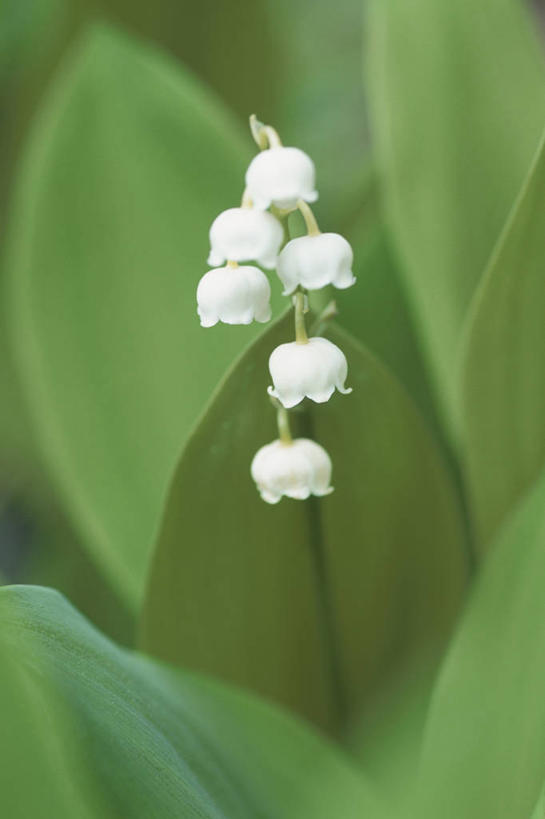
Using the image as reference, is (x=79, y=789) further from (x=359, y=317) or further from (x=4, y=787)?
(x=359, y=317)

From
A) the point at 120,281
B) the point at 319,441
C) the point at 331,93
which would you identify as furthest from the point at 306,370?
the point at 331,93

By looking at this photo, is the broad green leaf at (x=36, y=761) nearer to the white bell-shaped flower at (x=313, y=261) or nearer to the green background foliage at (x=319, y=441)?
the green background foliage at (x=319, y=441)

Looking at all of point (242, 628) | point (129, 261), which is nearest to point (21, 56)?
point (129, 261)

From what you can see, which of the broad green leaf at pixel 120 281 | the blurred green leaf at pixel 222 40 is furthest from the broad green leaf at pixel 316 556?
the blurred green leaf at pixel 222 40

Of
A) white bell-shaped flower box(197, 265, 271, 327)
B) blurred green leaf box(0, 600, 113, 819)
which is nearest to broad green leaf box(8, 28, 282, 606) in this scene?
white bell-shaped flower box(197, 265, 271, 327)

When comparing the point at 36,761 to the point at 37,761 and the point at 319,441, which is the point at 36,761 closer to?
the point at 37,761

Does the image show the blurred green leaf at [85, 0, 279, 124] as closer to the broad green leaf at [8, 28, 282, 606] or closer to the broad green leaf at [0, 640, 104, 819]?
the broad green leaf at [8, 28, 282, 606]
